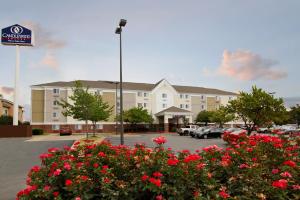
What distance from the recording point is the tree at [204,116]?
229ft

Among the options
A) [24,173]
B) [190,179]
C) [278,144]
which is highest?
[278,144]

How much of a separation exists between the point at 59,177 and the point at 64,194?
0.34 meters

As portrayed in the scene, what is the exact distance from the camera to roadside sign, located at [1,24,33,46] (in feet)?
145

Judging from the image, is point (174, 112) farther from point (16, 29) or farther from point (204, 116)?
point (16, 29)

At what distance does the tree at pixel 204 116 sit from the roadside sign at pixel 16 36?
44.5 m

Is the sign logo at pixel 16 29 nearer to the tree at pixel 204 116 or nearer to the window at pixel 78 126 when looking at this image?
the window at pixel 78 126

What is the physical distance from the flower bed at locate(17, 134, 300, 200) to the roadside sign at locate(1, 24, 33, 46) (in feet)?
146

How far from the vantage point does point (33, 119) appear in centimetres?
6344

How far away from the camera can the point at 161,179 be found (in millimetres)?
4422

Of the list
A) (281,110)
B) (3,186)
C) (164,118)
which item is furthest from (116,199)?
(164,118)

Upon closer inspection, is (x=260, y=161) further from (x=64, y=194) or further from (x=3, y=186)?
(x=3, y=186)

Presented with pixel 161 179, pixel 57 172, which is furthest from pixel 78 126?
pixel 161 179

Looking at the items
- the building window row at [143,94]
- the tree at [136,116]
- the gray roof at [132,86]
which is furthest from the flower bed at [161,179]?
the building window row at [143,94]

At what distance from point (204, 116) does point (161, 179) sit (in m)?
67.5
